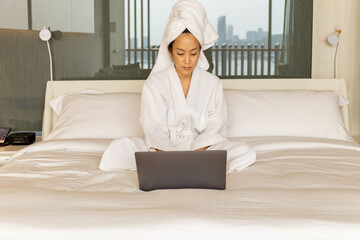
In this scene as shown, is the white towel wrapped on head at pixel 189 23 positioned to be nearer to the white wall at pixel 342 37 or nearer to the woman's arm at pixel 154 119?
the woman's arm at pixel 154 119

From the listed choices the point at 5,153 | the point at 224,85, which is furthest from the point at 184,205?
Answer: the point at 224,85

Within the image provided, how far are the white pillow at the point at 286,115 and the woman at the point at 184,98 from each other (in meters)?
0.33

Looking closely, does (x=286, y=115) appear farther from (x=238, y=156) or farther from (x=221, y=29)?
(x=221, y=29)

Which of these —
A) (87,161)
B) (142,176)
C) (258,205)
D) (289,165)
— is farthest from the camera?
(87,161)

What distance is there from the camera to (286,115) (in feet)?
9.73

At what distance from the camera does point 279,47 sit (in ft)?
11.9

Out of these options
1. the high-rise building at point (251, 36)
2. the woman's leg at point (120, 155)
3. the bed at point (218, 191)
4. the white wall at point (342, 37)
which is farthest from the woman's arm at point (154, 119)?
the white wall at point (342, 37)

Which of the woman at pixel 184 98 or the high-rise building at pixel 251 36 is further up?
the high-rise building at pixel 251 36

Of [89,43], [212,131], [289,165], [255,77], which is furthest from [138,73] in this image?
[289,165]

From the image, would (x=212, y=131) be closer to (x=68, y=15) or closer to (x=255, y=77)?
(x=255, y=77)

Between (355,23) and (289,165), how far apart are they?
1970mm

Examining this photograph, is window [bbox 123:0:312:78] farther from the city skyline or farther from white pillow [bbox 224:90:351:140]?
white pillow [bbox 224:90:351:140]

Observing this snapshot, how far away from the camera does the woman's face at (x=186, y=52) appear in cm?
254

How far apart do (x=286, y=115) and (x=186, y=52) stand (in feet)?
2.79
